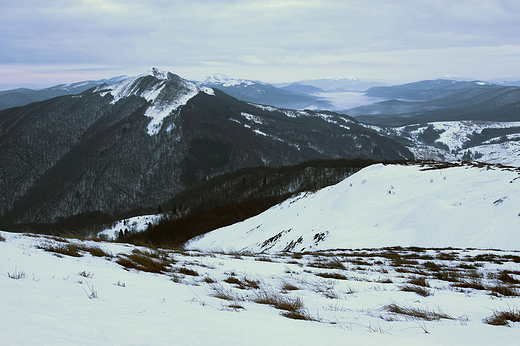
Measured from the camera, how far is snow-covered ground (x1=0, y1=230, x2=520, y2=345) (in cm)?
309

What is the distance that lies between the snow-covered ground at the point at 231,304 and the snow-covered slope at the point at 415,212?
8009mm

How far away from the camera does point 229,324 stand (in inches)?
141

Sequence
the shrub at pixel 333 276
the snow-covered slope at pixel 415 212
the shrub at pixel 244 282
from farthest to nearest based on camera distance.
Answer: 1. the snow-covered slope at pixel 415 212
2. the shrub at pixel 333 276
3. the shrub at pixel 244 282

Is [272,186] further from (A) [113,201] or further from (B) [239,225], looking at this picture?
(A) [113,201]

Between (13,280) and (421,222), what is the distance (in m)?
18.8

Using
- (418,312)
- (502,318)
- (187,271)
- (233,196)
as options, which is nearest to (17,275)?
(187,271)

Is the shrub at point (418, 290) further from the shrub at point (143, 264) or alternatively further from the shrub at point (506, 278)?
the shrub at point (143, 264)

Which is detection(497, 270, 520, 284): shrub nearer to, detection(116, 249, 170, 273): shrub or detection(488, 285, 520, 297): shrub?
detection(488, 285, 520, 297): shrub

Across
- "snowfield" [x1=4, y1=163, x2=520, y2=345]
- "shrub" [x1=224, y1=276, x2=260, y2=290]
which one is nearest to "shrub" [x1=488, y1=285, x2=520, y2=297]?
"snowfield" [x1=4, y1=163, x2=520, y2=345]

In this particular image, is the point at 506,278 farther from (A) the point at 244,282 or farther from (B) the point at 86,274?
(B) the point at 86,274

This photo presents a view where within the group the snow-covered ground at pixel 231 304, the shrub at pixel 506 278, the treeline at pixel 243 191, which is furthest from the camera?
the treeline at pixel 243 191

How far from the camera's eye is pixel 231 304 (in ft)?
15.8

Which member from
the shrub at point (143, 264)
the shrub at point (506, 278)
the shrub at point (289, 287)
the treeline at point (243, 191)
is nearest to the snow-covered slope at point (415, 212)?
the shrub at point (506, 278)

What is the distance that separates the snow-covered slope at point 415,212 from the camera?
15617mm
